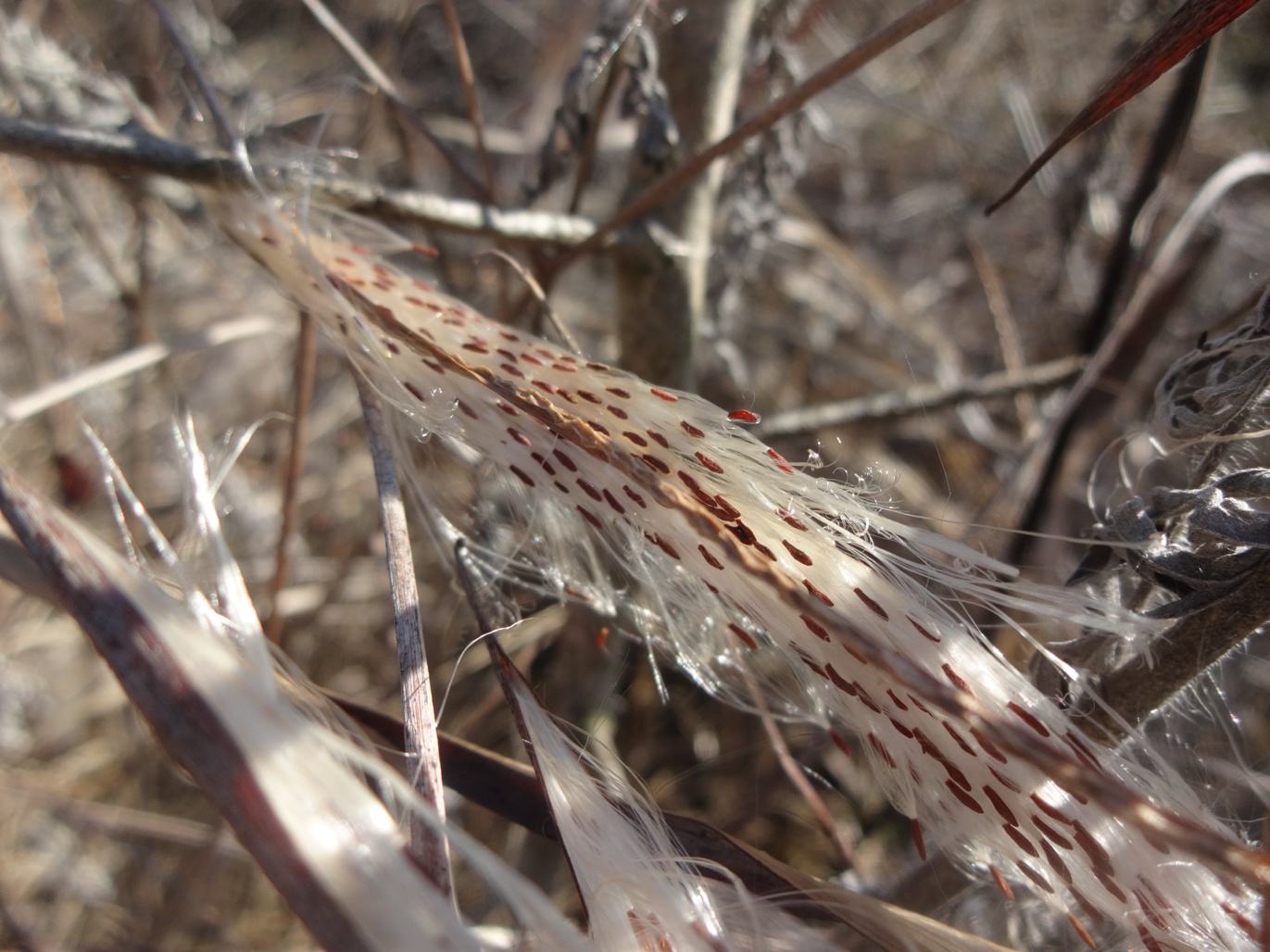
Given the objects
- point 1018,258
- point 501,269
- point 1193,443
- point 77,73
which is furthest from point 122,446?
point 1018,258

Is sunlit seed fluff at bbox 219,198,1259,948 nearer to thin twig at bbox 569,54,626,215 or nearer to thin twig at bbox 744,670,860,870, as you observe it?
thin twig at bbox 744,670,860,870

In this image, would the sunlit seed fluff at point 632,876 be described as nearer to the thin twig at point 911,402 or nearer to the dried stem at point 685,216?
the dried stem at point 685,216

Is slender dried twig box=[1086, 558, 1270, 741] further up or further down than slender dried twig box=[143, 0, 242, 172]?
further down

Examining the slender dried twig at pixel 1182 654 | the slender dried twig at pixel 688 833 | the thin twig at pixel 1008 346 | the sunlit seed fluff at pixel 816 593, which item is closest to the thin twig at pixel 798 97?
the sunlit seed fluff at pixel 816 593

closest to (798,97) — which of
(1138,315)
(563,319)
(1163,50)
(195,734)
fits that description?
(1163,50)

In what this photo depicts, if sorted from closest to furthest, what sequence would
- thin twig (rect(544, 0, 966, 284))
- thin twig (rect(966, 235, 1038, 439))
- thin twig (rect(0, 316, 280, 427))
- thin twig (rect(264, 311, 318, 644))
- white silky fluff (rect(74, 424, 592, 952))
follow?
1. white silky fluff (rect(74, 424, 592, 952))
2. thin twig (rect(544, 0, 966, 284))
3. thin twig (rect(0, 316, 280, 427))
4. thin twig (rect(264, 311, 318, 644))
5. thin twig (rect(966, 235, 1038, 439))

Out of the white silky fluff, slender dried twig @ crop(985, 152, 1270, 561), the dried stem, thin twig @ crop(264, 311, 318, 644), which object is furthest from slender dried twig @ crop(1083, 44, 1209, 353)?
the white silky fluff

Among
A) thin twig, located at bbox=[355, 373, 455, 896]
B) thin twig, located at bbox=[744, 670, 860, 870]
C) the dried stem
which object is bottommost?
thin twig, located at bbox=[744, 670, 860, 870]
